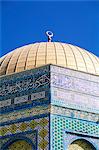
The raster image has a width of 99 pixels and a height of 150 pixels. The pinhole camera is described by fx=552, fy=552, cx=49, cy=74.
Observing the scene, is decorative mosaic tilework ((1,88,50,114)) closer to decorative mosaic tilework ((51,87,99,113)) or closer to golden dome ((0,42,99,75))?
decorative mosaic tilework ((51,87,99,113))

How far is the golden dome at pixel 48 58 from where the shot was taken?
1421cm

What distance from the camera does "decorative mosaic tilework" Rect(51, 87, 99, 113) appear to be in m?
12.8

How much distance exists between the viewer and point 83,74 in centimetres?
1339

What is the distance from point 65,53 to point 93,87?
1.50 metres

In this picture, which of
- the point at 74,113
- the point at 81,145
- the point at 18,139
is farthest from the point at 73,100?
the point at 18,139

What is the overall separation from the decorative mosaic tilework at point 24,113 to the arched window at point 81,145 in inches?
39.8

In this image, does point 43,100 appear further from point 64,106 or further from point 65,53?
point 65,53

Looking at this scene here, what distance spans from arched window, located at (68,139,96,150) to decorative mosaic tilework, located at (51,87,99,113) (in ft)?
2.51

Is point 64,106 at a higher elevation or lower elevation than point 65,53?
lower

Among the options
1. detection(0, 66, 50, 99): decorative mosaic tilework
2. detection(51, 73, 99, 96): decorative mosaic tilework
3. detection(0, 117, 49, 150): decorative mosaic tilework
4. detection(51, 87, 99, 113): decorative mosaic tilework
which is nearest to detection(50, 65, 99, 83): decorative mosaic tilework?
detection(51, 73, 99, 96): decorative mosaic tilework

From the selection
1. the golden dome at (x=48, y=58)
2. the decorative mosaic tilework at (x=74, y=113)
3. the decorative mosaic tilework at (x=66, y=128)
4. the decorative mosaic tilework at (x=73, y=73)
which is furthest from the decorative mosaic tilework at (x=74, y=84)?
the golden dome at (x=48, y=58)

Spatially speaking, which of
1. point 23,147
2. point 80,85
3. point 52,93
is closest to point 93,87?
point 80,85

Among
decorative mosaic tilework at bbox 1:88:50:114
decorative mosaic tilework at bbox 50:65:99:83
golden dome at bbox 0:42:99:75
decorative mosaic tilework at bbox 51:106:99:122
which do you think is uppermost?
golden dome at bbox 0:42:99:75

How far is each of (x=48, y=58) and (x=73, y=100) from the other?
172 centimetres
